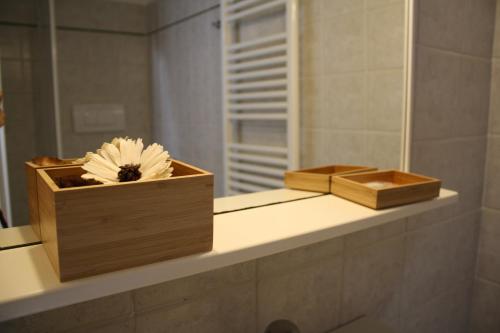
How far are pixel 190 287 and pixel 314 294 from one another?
0.41 m

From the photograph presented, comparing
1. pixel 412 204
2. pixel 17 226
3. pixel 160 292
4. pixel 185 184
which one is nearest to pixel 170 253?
pixel 185 184

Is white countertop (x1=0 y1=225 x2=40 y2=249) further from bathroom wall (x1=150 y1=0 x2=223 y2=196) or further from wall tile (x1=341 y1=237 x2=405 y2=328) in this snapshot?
wall tile (x1=341 y1=237 x2=405 y2=328)

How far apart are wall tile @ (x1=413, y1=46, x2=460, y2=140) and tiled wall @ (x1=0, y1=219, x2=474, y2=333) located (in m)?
0.33

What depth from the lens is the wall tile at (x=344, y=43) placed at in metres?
1.29

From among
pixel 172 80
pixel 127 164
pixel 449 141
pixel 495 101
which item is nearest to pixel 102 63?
pixel 172 80

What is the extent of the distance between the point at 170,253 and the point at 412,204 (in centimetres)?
69

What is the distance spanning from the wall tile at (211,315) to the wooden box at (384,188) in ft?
1.15

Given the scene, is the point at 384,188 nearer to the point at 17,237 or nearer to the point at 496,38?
the point at 17,237

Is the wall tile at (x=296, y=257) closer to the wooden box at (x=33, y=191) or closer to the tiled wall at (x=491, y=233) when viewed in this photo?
the wooden box at (x=33, y=191)

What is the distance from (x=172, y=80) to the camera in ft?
3.20

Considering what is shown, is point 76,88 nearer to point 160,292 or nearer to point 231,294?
point 160,292

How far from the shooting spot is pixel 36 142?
811 mm

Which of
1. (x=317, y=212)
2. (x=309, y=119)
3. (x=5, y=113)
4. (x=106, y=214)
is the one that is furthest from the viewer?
(x=309, y=119)

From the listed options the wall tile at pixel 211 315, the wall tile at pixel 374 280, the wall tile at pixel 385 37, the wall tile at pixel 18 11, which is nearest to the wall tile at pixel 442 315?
the wall tile at pixel 374 280
